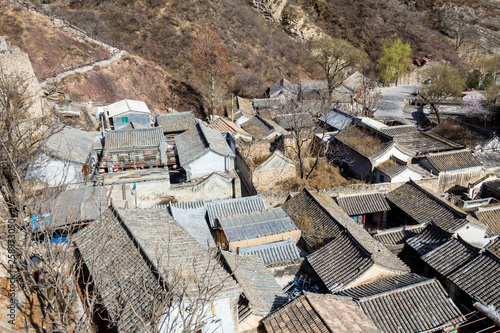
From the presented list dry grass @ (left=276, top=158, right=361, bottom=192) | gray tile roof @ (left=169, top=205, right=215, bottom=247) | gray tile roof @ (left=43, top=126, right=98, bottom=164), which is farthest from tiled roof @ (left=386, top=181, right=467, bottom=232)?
gray tile roof @ (left=43, top=126, right=98, bottom=164)

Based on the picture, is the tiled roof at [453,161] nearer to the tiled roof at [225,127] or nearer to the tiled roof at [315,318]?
the tiled roof at [225,127]

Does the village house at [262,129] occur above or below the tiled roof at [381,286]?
below

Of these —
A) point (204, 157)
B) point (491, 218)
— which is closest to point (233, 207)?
point (204, 157)

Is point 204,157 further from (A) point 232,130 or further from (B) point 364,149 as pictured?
(B) point 364,149

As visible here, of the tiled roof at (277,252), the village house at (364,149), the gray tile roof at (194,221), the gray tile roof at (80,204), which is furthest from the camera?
the village house at (364,149)

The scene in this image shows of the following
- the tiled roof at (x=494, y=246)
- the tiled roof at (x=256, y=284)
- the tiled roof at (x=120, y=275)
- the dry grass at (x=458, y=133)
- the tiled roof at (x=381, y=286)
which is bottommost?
the dry grass at (x=458, y=133)

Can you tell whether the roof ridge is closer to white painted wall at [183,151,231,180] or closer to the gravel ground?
white painted wall at [183,151,231,180]

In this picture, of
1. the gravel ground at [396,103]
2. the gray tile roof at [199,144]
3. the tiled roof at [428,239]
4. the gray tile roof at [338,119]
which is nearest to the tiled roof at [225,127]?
the gray tile roof at [199,144]
